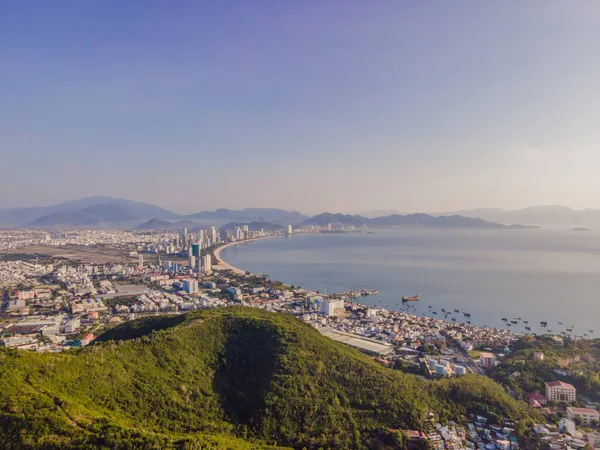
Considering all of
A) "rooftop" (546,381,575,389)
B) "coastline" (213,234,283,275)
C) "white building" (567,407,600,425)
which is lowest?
"white building" (567,407,600,425)

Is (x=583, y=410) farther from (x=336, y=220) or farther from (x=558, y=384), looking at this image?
(x=336, y=220)

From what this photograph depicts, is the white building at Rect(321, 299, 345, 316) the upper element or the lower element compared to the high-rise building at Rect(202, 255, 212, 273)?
lower

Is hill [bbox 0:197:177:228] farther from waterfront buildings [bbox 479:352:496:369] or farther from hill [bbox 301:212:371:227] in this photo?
waterfront buildings [bbox 479:352:496:369]

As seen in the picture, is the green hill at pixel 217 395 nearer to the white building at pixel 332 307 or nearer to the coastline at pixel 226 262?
the white building at pixel 332 307

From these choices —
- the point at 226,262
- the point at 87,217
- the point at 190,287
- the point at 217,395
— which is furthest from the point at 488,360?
the point at 87,217

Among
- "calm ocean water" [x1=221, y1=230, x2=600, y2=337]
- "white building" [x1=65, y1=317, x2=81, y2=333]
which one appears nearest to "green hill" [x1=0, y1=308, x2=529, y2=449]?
"white building" [x1=65, y1=317, x2=81, y2=333]

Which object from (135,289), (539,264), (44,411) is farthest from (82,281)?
(539,264)

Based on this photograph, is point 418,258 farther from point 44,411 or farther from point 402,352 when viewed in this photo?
point 44,411

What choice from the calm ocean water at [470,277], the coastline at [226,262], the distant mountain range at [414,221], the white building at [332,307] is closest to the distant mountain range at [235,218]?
the distant mountain range at [414,221]
